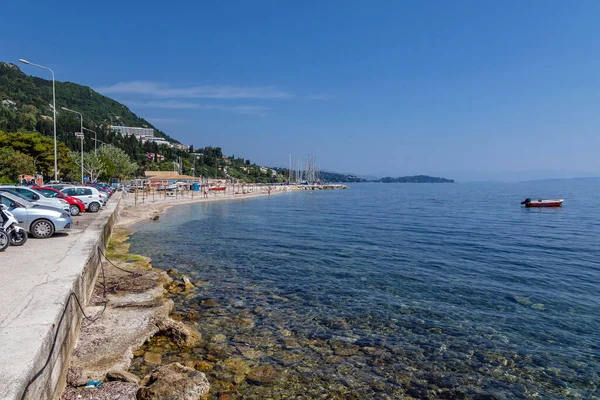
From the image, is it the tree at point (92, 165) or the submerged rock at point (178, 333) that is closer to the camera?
the submerged rock at point (178, 333)

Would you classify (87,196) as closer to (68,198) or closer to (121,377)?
(68,198)

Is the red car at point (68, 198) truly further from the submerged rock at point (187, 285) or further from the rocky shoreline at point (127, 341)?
the submerged rock at point (187, 285)

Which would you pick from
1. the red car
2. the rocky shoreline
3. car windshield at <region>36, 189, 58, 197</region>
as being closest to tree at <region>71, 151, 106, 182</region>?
Answer: the red car

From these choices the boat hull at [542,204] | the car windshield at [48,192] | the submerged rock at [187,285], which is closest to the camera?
the submerged rock at [187,285]

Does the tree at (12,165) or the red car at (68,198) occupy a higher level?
the tree at (12,165)

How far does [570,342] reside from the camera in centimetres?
968

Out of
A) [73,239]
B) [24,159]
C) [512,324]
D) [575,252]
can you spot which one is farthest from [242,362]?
[24,159]

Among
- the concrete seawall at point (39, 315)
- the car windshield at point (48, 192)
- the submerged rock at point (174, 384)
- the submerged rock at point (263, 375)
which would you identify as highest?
the car windshield at point (48, 192)

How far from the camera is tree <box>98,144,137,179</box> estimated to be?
70.8 m

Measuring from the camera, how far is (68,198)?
23.0 m

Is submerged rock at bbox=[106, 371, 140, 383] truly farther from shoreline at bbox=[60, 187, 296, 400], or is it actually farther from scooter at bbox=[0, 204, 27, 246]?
scooter at bbox=[0, 204, 27, 246]

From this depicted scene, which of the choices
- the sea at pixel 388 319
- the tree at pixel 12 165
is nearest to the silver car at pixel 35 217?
the sea at pixel 388 319

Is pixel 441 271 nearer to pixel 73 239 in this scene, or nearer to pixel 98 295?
pixel 98 295

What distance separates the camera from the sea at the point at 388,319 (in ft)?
25.2
